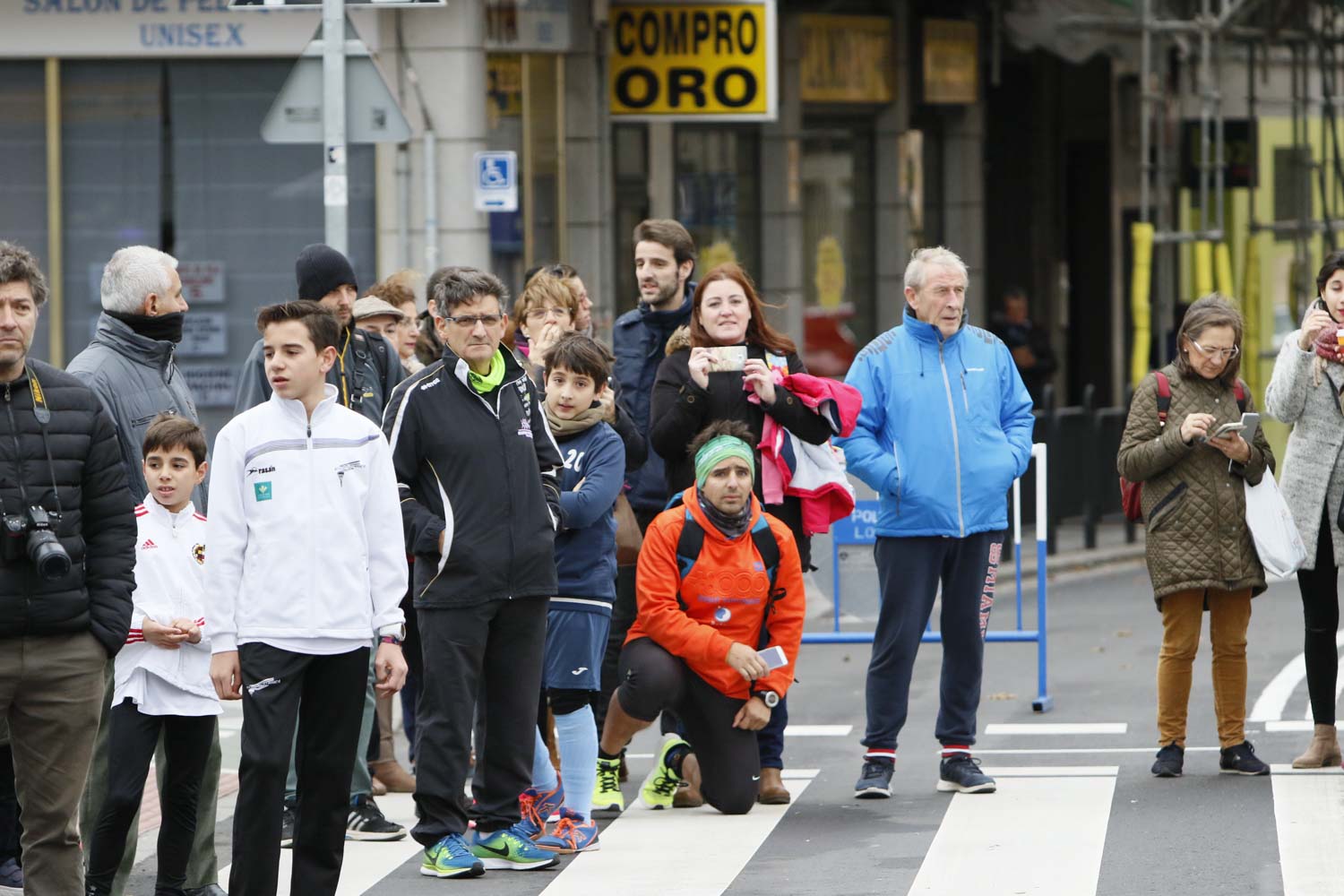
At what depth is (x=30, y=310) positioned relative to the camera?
602 centimetres

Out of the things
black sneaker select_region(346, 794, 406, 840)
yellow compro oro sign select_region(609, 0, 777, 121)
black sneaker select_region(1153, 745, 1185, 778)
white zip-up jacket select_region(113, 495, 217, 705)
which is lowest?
black sneaker select_region(346, 794, 406, 840)

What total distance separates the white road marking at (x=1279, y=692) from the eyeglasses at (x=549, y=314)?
137 inches

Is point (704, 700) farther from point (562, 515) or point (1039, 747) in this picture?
point (1039, 747)

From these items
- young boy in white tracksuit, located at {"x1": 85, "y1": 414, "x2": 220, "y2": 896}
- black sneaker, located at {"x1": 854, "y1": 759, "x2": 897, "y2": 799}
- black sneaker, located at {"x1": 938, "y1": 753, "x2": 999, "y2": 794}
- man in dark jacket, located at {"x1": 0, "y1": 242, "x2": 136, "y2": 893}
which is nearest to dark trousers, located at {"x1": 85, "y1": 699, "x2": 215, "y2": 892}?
young boy in white tracksuit, located at {"x1": 85, "y1": 414, "x2": 220, "y2": 896}

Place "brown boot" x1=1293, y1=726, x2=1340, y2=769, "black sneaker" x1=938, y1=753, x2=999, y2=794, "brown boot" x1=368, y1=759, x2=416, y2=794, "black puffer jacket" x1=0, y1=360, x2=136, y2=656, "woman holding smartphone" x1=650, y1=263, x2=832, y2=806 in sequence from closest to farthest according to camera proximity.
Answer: "black puffer jacket" x1=0, y1=360, x2=136, y2=656 → "woman holding smartphone" x1=650, y1=263, x2=832, y2=806 → "black sneaker" x1=938, y1=753, x2=999, y2=794 → "brown boot" x1=1293, y1=726, x2=1340, y2=769 → "brown boot" x1=368, y1=759, x2=416, y2=794

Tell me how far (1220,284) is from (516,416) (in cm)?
1581

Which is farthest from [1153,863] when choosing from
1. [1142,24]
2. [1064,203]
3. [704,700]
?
[1064,203]

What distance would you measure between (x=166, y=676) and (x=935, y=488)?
3.13 m

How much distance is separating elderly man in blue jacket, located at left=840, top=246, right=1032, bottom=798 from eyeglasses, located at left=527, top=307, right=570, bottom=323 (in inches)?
45.7

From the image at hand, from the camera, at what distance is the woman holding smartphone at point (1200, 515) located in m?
8.70

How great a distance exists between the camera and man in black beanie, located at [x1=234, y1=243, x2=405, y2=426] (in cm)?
812

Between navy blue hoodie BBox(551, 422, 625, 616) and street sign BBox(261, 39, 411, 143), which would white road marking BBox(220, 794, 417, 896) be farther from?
street sign BBox(261, 39, 411, 143)

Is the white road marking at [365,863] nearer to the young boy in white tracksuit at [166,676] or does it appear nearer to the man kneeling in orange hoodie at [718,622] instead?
the young boy in white tracksuit at [166,676]

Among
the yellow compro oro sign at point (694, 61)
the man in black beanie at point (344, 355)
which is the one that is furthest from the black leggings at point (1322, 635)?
the yellow compro oro sign at point (694, 61)
